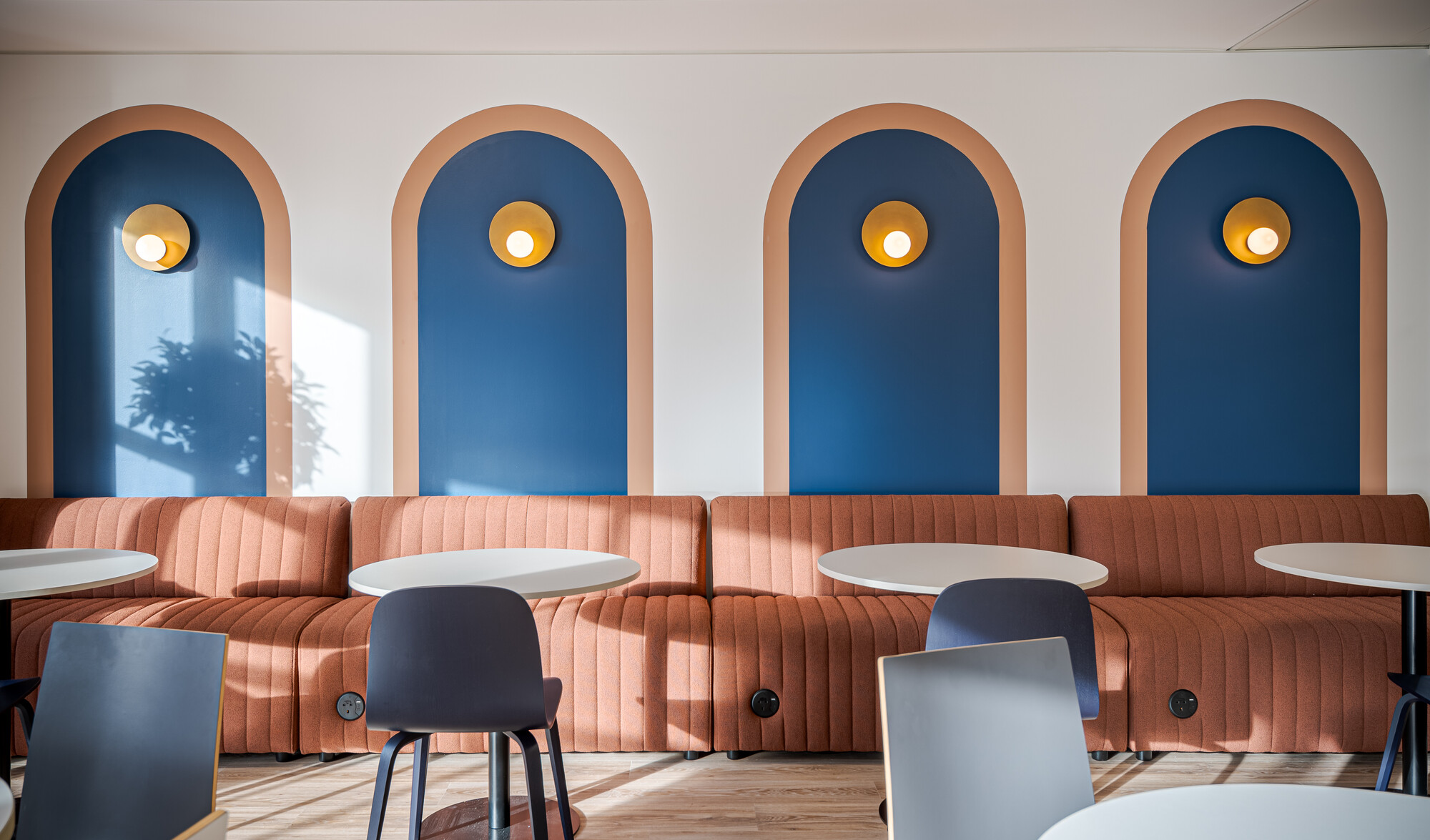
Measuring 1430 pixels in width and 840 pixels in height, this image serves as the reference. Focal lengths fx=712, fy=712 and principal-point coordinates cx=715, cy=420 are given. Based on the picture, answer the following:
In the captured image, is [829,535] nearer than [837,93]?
Yes

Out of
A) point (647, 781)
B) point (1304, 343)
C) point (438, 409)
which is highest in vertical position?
point (1304, 343)

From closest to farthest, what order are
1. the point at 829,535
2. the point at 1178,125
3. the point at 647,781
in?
1. the point at 647,781
2. the point at 829,535
3. the point at 1178,125

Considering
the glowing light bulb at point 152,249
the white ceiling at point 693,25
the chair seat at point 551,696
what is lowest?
the chair seat at point 551,696

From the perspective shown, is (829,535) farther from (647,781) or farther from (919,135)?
(919,135)

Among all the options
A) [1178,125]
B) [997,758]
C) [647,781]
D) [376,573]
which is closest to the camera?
[997,758]

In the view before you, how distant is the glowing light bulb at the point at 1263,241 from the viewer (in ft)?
11.0

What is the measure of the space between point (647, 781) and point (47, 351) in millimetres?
3435

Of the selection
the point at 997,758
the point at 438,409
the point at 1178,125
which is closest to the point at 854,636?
the point at 997,758

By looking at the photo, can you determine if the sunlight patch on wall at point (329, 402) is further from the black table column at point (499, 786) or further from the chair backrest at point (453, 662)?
the chair backrest at point (453, 662)

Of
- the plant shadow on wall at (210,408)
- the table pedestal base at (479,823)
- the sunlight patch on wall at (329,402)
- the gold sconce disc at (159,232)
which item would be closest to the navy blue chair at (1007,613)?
the table pedestal base at (479,823)

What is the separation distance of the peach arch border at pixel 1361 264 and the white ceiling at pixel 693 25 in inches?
13.6

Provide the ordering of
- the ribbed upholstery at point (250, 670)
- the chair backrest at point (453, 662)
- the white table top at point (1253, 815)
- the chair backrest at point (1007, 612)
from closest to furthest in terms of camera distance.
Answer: the white table top at point (1253, 815) < the chair backrest at point (453, 662) < the chair backrest at point (1007, 612) < the ribbed upholstery at point (250, 670)

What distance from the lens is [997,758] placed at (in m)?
1.14

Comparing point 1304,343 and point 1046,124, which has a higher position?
point 1046,124
